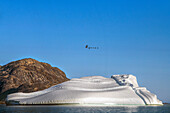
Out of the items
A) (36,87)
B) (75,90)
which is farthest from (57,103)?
(36,87)

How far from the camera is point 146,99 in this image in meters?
83.9

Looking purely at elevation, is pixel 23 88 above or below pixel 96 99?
above

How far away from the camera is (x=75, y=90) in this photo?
83.3m

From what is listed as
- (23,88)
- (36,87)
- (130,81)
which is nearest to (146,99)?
(130,81)

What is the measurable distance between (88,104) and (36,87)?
358ft

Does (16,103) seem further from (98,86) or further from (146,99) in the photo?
(146,99)

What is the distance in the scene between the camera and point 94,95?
261 ft

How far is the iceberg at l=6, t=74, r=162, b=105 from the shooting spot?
7844 centimetres

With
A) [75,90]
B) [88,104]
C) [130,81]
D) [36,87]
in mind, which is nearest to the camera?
[88,104]

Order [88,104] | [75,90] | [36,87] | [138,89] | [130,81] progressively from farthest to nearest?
[36,87]
[130,81]
[138,89]
[75,90]
[88,104]

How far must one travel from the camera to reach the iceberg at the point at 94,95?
78438 mm

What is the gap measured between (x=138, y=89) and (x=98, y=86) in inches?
478

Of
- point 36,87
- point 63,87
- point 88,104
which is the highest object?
point 36,87

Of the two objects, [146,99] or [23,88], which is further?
[23,88]
